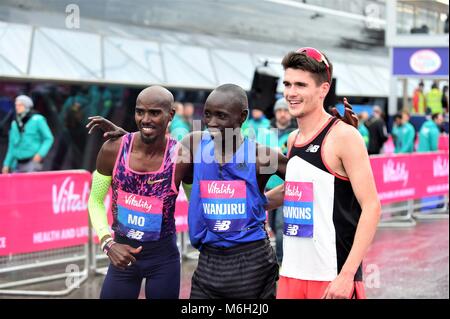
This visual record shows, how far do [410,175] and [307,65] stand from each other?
388 inches

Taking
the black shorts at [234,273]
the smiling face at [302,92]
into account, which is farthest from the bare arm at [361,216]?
the black shorts at [234,273]

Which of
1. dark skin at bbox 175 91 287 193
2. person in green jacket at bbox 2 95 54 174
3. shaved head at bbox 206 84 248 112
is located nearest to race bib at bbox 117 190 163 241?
dark skin at bbox 175 91 287 193

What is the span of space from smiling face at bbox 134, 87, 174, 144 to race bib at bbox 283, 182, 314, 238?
757mm

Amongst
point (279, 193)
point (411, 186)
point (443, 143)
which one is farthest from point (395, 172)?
point (279, 193)

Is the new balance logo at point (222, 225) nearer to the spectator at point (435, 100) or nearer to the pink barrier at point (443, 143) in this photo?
the pink barrier at point (443, 143)

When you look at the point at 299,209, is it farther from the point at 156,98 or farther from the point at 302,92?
the point at 156,98

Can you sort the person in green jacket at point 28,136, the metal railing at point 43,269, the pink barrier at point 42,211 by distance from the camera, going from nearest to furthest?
1. the pink barrier at point 42,211
2. the metal railing at point 43,269
3. the person in green jacket at point 28,136

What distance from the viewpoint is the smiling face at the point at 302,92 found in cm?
353

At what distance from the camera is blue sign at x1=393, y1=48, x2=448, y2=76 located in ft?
54.6

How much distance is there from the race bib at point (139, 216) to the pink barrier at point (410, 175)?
26.3 feet

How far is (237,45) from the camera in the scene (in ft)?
62.9

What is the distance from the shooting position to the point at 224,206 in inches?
144

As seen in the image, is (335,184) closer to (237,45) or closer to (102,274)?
(102,274)

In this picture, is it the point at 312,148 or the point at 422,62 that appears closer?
the point at 312,148
